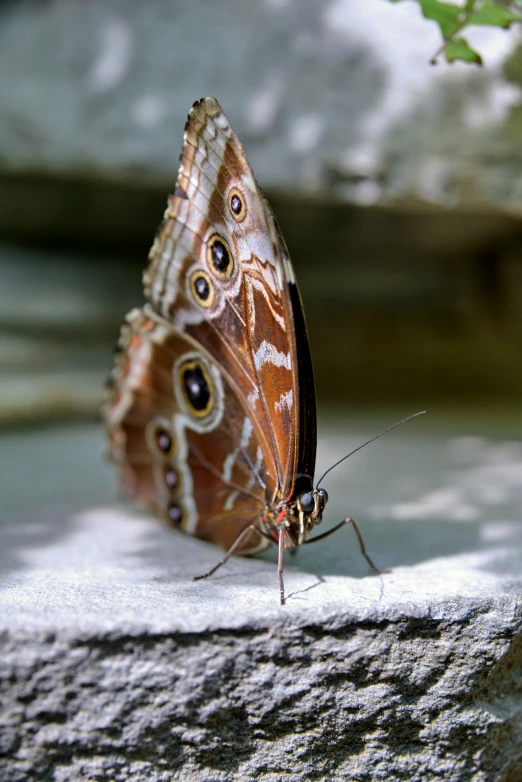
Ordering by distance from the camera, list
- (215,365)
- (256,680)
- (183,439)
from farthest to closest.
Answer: (183,439) → (215,365) → (256,680)

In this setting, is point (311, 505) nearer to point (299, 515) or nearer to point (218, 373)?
point (299, 515)

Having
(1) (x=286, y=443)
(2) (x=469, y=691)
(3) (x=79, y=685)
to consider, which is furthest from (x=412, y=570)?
(3) (x=79, y=685)

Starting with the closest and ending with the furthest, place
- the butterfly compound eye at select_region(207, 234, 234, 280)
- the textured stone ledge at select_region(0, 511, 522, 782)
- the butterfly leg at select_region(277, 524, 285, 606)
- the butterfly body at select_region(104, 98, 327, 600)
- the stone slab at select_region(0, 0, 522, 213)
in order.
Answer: the textured stone ledge at select_region(0, 511, 522, 782) < the butterfly leg at select_region(277, 524, 285, 606) < the butterfly body at select_region(104, 98, 327, 600) < the butterfly compound eye at select_region(207, 234, 234, 280) < the stone slab at select_region(0, 0, 522, 213)

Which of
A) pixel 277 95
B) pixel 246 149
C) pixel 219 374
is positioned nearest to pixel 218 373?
pixel 219 374

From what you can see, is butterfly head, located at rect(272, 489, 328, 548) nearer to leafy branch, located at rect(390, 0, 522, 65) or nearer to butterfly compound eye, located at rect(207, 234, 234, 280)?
butterfly compound eye, located at rect(207, 234, 234, 280)

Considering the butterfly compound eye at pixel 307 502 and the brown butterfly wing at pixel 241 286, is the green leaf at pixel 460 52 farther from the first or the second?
the butterfly compound eye at pixel 307 502

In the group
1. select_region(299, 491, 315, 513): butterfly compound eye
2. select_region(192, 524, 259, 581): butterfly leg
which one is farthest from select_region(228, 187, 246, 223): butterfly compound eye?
select_region(192, 524, 259, 581): butterfly leg

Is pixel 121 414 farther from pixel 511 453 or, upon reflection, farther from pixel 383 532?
pixel 511 453

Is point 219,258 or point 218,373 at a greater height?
point 219,258
